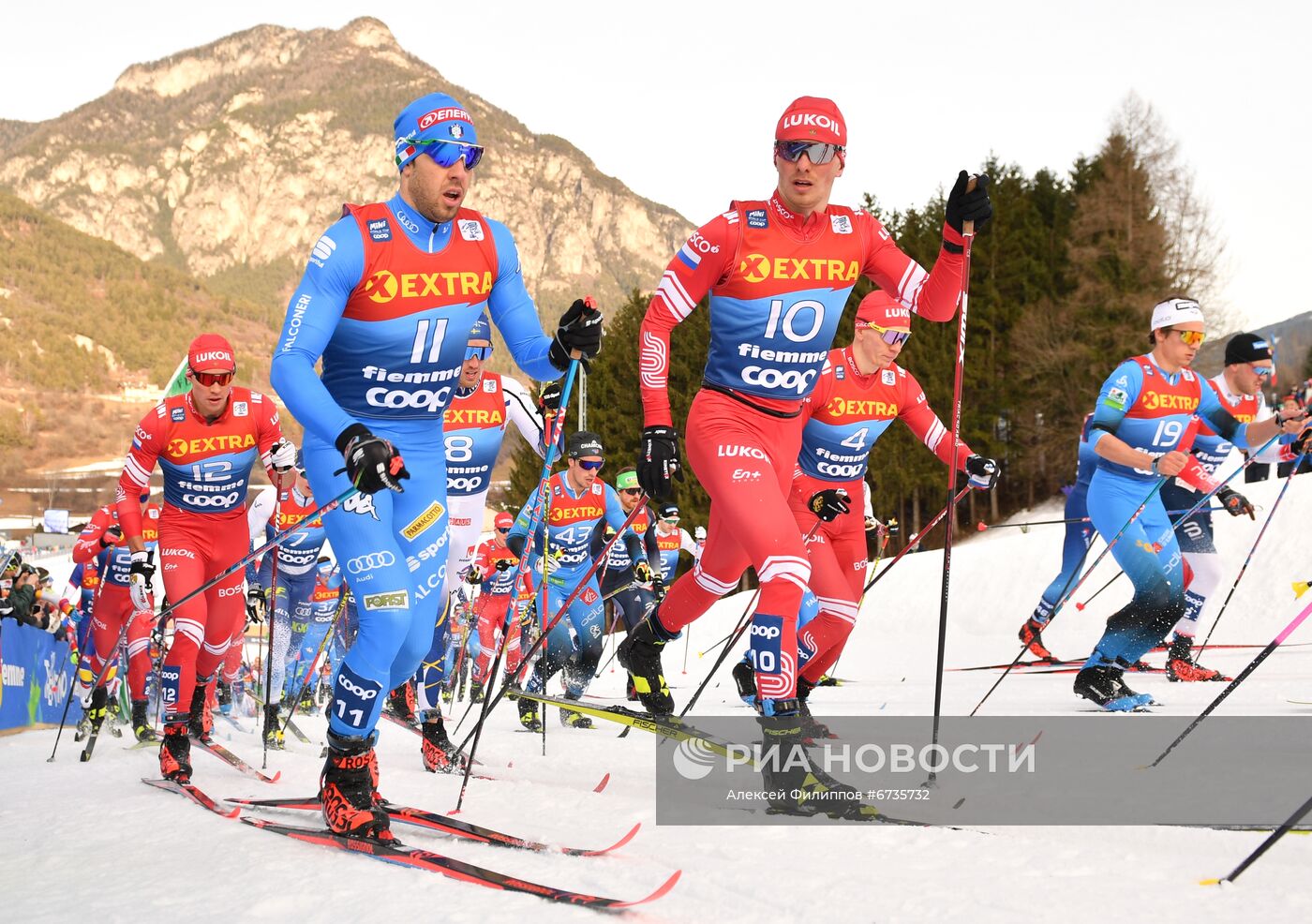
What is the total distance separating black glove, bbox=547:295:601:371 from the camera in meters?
5.14

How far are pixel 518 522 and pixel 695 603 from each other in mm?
4478

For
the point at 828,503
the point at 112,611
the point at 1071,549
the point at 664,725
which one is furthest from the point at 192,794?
the point at 1071,549

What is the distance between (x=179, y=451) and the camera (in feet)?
26.3

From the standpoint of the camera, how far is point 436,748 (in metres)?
7.12

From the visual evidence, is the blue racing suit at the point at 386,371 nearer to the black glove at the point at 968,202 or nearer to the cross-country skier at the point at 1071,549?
the black glove at the point at 968,202

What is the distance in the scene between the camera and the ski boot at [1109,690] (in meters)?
7.91

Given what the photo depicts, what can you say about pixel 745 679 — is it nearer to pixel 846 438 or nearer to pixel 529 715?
pixel 846 438

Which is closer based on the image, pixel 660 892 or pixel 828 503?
pixel 660 892

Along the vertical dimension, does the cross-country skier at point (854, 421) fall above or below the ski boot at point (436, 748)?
above

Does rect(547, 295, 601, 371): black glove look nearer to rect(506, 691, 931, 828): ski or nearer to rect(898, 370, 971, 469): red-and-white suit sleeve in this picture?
→ rect(506, 691, 931, 828): ski

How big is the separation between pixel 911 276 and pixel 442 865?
11.9 ft

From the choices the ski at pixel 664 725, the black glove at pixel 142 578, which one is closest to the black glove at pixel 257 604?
the black glove at pixel 142 578

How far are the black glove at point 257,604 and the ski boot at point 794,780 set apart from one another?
24.0ft

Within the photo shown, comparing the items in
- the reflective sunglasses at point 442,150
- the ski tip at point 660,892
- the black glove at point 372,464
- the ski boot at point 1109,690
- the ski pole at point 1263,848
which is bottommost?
the ski boot at point 1109,690
